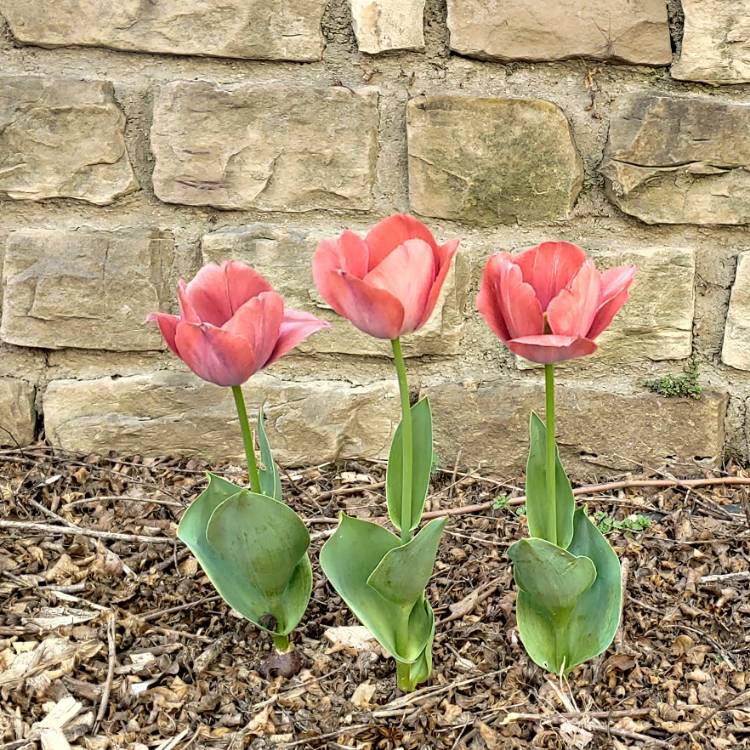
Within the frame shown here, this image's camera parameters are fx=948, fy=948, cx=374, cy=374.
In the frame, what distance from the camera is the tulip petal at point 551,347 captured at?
0.80 meters

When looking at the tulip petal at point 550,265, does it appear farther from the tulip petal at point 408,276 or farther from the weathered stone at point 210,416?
the weathered stone at point 210,416

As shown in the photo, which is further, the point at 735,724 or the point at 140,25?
the point at 140,25

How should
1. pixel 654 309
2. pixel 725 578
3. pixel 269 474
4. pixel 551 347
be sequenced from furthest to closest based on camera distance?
pixel 654 309, pixel 725 578, pixel 269 474, pixel 551 347

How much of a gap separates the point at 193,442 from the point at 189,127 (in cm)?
51

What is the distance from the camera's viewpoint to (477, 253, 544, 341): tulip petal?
2.69 feet

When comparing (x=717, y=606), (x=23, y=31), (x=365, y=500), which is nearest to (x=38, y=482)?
(x=365, y=500)

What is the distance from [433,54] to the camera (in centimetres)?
143

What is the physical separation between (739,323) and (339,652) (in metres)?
0.84

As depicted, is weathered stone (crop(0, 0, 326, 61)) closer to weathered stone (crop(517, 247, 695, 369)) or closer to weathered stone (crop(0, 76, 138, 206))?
weathered stone (crop(0, 76, 138, 206))

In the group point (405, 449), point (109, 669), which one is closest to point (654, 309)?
point (405, 449)

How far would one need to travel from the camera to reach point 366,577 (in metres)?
0.99

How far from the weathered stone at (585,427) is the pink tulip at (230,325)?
0.66 metres

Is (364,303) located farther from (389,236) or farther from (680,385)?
(680,385)

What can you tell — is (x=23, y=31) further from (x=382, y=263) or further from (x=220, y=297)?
(x=382, y=263)
